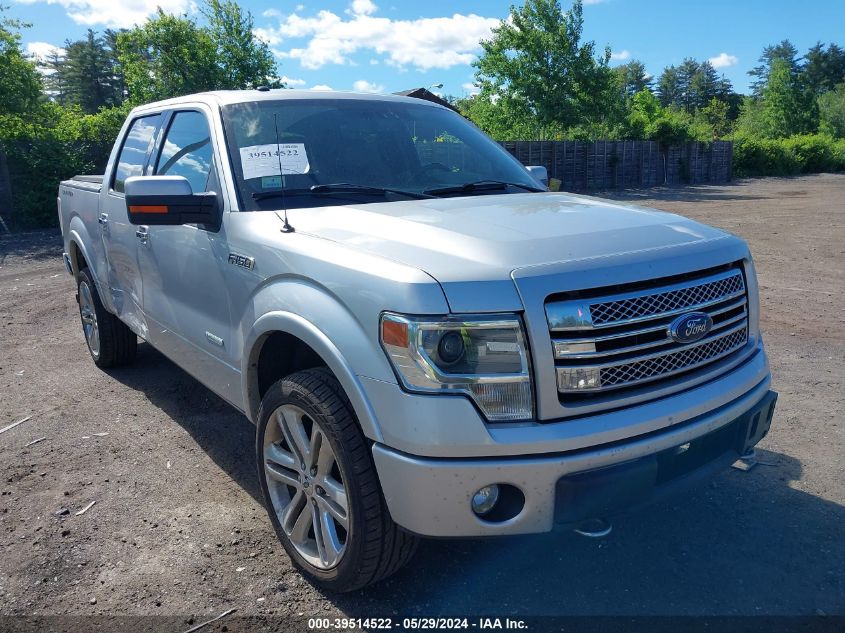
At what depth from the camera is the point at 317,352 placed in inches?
98.4

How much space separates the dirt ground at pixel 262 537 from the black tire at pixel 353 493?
0.19 metres

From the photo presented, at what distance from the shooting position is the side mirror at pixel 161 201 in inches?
120

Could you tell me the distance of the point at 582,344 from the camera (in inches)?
87.0

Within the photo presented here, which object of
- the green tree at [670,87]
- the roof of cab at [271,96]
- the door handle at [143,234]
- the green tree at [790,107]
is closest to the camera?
the roof of cab at [271,96]

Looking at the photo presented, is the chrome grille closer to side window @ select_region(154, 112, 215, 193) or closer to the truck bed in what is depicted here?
side window @ select_region(154, 112, 215, 193)

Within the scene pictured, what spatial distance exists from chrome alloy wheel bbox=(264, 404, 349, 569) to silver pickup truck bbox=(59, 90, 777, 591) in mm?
Result: 10

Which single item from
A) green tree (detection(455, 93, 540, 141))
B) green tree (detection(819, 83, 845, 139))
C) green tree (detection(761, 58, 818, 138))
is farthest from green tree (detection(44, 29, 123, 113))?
green tree (detection(819, 83, 845, 139))

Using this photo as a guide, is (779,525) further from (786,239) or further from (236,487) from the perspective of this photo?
(786,239)

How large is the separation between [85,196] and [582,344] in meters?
4.47

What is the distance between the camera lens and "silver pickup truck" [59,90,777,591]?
217 centimetres

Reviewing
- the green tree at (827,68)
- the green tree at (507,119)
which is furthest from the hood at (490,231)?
the green tree at (827,68)

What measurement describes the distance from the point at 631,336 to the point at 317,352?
1.09 meters

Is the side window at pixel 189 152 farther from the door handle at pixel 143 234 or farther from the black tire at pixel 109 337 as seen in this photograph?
the black tire at pixel 109 337

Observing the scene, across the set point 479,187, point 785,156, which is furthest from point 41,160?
point 785,156
